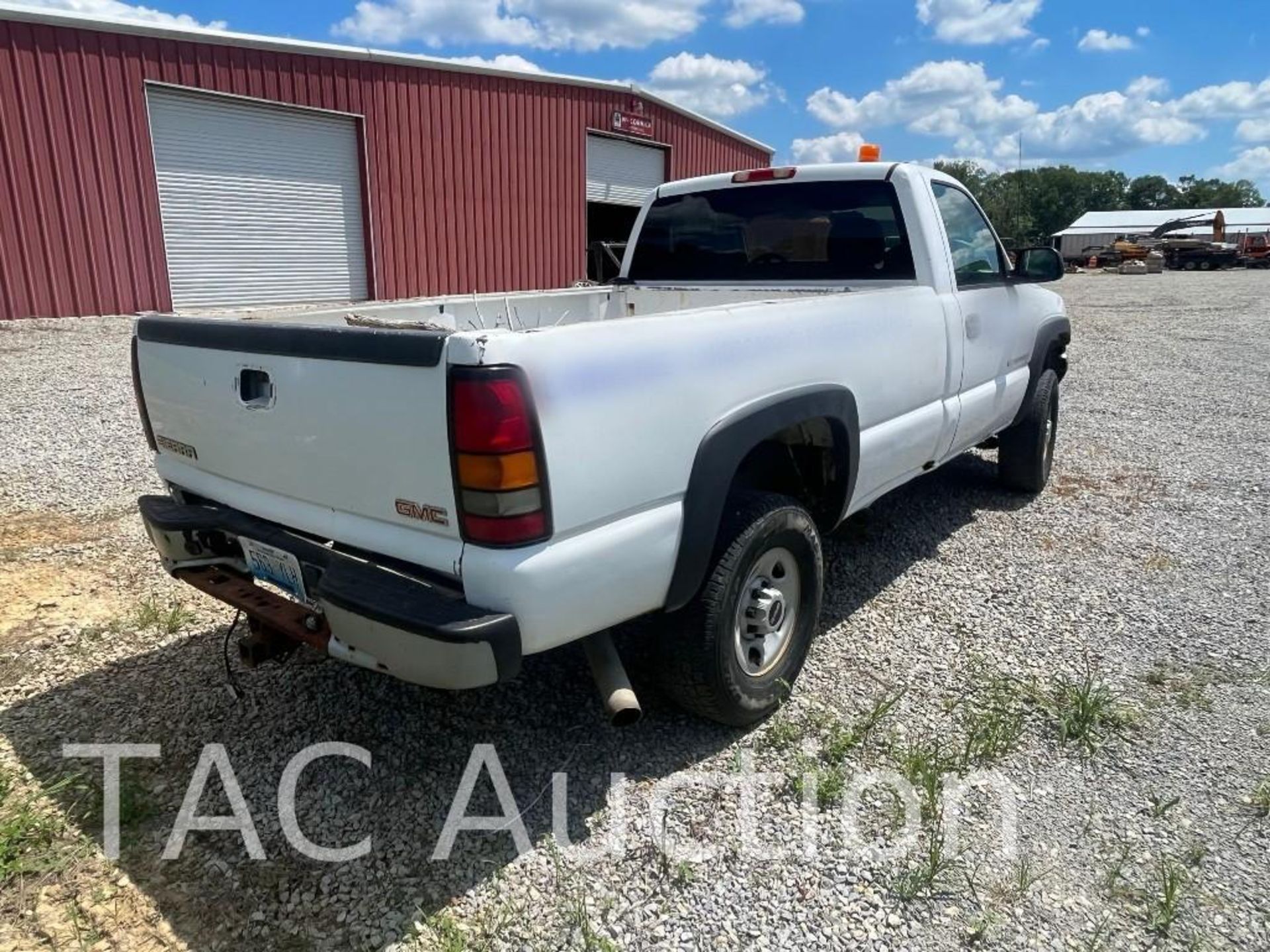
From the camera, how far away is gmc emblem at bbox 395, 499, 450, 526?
2.19m

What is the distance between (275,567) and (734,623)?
1449 millimetres

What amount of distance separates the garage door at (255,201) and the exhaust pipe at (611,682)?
1177 centimetres

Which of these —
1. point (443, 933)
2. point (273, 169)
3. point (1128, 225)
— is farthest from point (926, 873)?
point (1128, 225)

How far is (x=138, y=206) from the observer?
37.6 feet

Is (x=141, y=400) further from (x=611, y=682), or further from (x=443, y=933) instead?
(x=443, y=933)

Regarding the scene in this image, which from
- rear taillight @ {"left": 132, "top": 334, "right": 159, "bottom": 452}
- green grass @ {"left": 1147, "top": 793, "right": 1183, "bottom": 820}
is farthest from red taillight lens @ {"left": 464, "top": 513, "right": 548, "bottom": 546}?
green grass @ {"left": 1147, "top": 793, "right": 1183, "bottom": 820}

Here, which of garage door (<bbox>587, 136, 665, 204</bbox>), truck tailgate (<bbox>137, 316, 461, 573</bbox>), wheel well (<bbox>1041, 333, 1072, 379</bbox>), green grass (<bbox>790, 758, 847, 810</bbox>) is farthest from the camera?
garage door (<bbox>587, 136, 665, 204</bbox>)

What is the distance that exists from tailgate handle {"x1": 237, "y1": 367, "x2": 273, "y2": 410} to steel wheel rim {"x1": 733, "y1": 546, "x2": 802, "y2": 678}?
1600 mm

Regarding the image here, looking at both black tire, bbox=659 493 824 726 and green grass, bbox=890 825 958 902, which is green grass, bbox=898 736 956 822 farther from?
black tire, bbox=659 493 824 726

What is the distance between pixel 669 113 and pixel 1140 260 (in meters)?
39.2

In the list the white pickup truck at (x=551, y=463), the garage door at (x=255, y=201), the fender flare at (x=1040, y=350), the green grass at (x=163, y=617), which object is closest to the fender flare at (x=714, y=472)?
the white pickup truck at (x=551, y=463)

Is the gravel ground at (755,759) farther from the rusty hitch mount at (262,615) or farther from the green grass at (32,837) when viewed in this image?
the rusty hitch mount at (262,615)

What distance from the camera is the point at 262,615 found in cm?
263

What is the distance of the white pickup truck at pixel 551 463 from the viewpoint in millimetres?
2111
